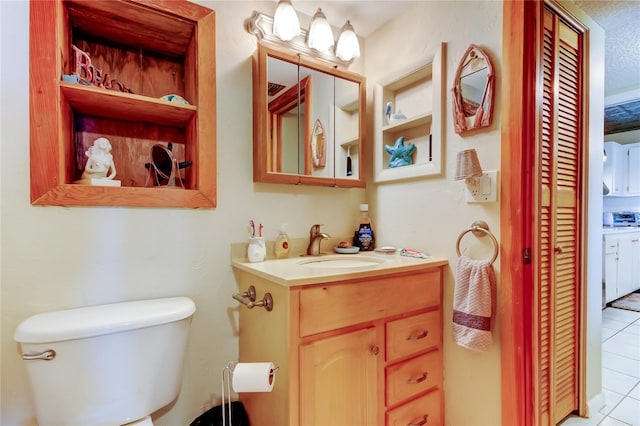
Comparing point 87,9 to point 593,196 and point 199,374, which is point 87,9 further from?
point 593,196

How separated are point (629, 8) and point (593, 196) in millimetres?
972

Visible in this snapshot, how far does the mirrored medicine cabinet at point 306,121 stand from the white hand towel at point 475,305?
717 mm

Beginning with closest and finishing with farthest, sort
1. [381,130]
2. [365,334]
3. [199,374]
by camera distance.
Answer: [365,334]
[199,374]
[381,130]

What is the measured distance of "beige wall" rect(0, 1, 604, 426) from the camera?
97 centimetres

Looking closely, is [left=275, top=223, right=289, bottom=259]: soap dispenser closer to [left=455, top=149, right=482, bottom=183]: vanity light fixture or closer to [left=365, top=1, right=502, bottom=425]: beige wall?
[left=365, top=1, right=502, bottom=425]: beige wall

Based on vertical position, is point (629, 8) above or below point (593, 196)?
above

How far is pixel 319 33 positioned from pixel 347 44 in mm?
168

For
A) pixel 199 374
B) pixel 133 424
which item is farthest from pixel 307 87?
pixel 133 424

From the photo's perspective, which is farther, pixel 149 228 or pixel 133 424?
pixel 149 228

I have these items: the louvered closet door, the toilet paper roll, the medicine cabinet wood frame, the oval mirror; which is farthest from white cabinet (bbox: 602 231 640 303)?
the medicine cabinet wood frame

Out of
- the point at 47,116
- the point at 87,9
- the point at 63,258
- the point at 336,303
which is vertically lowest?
the point at 336,303

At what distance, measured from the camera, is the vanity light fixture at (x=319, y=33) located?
4.72ft

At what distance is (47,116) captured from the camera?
3.21ft

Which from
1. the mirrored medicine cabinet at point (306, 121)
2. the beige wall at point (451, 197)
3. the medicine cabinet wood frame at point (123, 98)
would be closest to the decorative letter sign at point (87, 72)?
the medicine cabinet wood frame at point (123, 98)
